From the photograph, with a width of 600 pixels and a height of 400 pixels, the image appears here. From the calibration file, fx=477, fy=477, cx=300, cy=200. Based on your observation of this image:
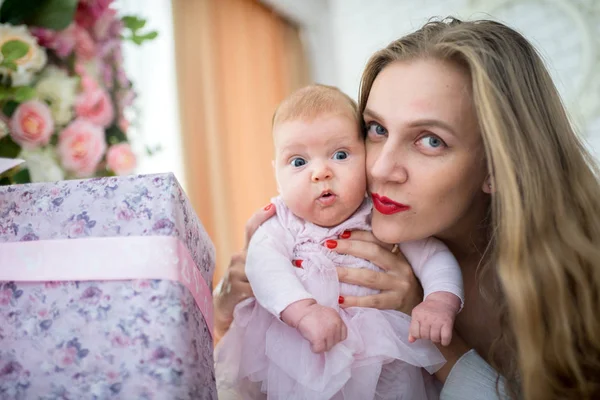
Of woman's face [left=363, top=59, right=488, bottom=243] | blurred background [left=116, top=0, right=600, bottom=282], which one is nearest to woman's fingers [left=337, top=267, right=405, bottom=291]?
woman's face [left=363, top=59, right=488, bottom=243]

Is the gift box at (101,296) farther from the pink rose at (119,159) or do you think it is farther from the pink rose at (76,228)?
the pink rose at (119,159)

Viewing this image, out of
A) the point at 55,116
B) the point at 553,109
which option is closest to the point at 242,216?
the point at 55,116

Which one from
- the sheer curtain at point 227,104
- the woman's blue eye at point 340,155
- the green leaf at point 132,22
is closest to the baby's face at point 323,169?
the woman's blue eye at point 340,155

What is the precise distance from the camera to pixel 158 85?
2.60m

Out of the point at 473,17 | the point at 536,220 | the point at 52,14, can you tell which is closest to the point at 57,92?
the point at 52,14

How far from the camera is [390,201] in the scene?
3.96 feet

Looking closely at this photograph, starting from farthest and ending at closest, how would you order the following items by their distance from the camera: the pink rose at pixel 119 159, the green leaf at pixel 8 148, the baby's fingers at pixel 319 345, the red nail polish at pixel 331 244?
the pink rose at pixel 119 159
the green leaf at pixel 8 148
the red nail polish at pixel 331 244
the baby's fingers at pixel 319 345

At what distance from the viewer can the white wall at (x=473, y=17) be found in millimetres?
2527

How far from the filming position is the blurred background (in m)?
2.53

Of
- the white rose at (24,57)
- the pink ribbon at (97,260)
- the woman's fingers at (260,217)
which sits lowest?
the woman's fingers at (260,217)

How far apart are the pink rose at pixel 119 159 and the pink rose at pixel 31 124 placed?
0.24 meters

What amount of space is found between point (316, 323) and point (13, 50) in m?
1.09

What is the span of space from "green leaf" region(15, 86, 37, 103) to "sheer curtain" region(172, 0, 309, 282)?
1.29m

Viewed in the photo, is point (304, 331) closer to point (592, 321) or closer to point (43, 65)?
point (592, 321)
